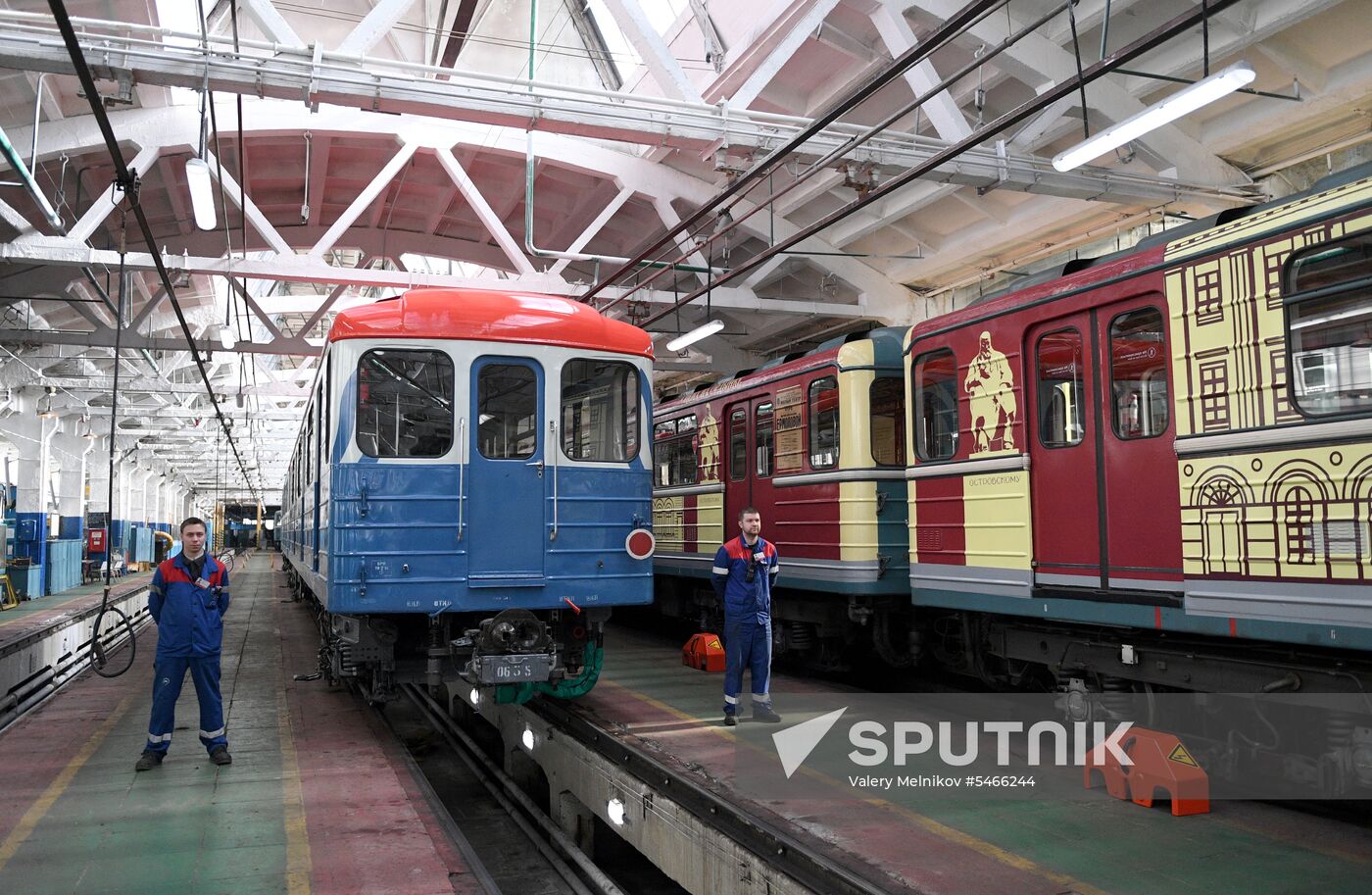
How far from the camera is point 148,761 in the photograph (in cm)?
695

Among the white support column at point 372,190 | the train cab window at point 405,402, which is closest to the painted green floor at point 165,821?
the train cab window at point 405,402

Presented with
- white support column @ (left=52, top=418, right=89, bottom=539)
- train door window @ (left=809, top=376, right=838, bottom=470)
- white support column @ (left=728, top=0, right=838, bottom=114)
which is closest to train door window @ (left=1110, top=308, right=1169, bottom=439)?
train door window @ (left=809, top=376, right=838, bottom=470)

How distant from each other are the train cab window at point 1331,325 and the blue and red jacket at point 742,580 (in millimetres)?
3675

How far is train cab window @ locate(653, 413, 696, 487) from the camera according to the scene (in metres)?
12.4

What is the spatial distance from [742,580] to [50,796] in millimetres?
4766

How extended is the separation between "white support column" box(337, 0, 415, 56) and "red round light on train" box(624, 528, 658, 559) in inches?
193

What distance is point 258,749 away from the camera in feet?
24.8

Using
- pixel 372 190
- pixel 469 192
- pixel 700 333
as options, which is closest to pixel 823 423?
pixel 700 333

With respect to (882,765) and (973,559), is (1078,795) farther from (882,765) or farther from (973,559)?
(973,559)

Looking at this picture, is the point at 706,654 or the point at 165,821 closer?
the point at 165,821

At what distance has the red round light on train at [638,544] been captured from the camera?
7.81 metres

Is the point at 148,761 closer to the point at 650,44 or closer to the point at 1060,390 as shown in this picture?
the point at 1060,390

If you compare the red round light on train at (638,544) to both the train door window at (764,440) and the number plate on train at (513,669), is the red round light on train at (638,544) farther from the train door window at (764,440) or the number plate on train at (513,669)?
the train door window at (764,440)

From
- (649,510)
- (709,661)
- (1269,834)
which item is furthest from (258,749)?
(1269,834)
